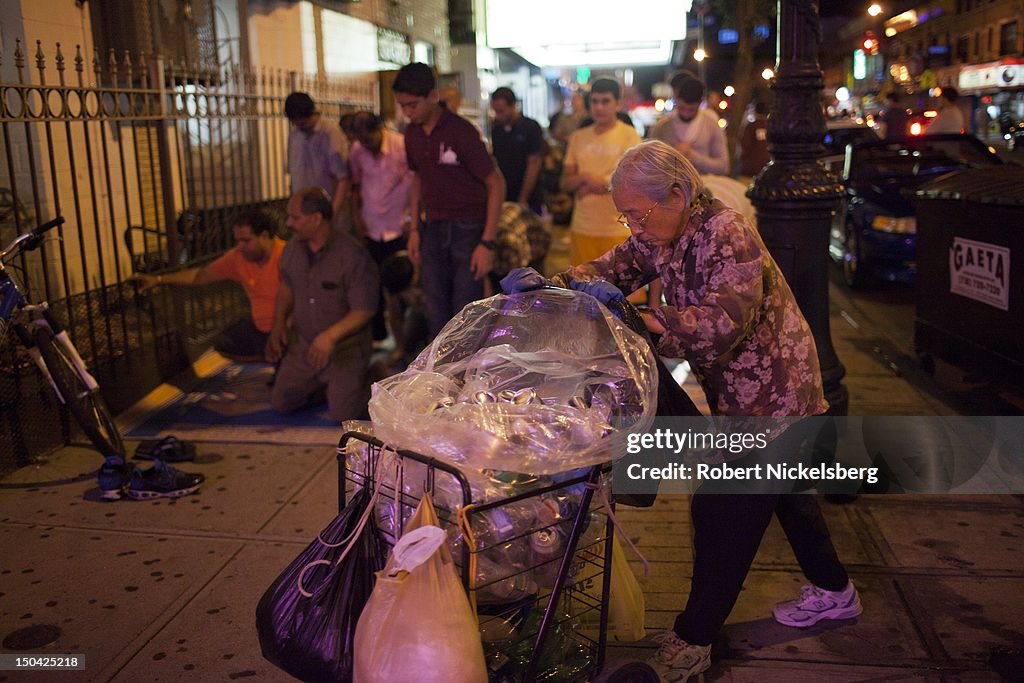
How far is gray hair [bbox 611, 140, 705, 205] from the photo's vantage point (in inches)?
115

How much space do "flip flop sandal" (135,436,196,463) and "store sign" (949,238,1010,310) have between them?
182 inches

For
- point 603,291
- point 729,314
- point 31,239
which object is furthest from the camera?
point 31,239

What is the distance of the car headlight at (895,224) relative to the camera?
991cm

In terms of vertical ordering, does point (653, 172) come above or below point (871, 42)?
below

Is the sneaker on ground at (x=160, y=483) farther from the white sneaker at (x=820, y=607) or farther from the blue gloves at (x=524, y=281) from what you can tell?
the white sneaker at (x=820, y=607)

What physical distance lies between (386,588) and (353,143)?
6.27 meters

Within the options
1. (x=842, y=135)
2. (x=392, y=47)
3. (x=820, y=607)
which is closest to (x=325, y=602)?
(x=820, y=607)

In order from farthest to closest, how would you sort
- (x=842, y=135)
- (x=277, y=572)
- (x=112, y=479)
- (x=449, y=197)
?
(x=842, y=135)
(x=449, y=197)
(x=112, y=479)
(x=277, y=572)

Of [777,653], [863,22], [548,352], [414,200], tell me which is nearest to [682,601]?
[777,653]

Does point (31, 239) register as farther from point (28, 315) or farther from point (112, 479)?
point (112, 479)

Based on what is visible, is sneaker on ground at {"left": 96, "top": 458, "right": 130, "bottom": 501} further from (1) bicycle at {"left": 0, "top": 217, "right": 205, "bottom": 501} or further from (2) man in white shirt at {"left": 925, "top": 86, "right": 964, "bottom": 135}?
(2) man in white shirt at {"left": 925, "top": 86, "right": 964, "bottom": 135}

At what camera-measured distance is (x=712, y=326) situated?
9.35 ft

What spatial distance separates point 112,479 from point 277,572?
134cm

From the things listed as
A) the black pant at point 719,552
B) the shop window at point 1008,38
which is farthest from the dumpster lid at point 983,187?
the shop window at point 1008,38
